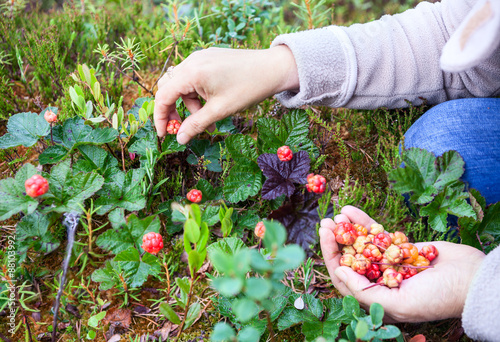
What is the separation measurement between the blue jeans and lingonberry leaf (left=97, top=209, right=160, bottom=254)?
1465 millimetres

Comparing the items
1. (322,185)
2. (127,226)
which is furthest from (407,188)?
(127,226)

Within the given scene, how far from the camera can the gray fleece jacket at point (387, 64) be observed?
74.2 inches

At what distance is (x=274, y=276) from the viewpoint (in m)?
0.95

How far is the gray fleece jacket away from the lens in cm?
188

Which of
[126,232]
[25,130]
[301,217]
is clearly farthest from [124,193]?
[301,217]

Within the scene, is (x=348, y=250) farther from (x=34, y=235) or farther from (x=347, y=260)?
(x=34, y=235)

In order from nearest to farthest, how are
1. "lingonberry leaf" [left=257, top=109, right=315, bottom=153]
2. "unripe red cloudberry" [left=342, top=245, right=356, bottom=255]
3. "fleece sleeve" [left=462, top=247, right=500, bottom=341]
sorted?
"fleece sleeve" [left=462, top=247, right=500, bottom=341] → "unripe red cloudberry" [left=342, top=245, right=356, bottom=255] → "lingonberry leaf" [left=257, top=109, right=315, bottom=153]

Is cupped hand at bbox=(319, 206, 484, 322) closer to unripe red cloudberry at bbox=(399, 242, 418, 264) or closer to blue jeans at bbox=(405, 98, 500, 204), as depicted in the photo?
unripe red cloudberry at bbox=(399, 242, 418, 264)

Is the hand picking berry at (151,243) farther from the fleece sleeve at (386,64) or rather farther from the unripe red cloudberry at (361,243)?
the fleece sleeve at (386,64)

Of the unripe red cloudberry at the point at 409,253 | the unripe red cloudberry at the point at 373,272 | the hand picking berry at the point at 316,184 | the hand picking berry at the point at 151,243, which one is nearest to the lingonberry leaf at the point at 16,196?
the hand picking berry at the point at 151,243

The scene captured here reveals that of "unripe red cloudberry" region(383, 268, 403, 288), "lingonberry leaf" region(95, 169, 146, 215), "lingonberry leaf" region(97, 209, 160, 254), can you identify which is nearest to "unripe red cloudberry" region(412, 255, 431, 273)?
"unripe red cloudberry" region(383, 268, 403, 288)

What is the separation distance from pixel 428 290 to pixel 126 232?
1.30 metres

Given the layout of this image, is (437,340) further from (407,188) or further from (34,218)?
(34,218)

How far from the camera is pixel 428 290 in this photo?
54.2 inches
